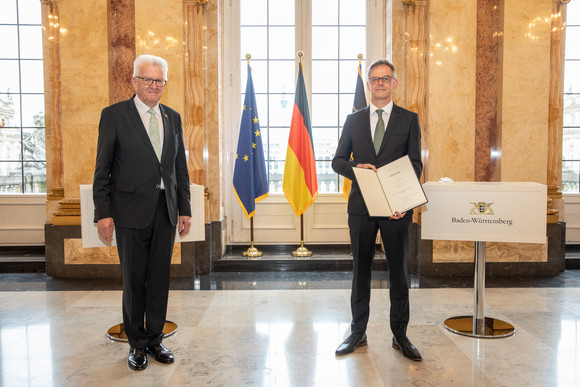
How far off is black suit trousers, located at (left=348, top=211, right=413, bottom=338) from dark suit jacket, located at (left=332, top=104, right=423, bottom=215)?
12 centimetres

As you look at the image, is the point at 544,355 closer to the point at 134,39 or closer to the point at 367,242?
the point at 367,242

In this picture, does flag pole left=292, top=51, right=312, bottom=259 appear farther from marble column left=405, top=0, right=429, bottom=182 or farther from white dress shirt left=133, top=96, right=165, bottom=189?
white dress shirt left=133, top=96, right=165, bottom=189

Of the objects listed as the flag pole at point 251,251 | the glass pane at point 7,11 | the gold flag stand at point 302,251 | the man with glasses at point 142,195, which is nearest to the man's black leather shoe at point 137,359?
the man with glasses at point 142,195

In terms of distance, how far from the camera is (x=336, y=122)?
5859 millimetres

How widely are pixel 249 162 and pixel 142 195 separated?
274cm

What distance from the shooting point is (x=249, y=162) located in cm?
526

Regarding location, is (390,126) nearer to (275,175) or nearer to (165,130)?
(165,130)

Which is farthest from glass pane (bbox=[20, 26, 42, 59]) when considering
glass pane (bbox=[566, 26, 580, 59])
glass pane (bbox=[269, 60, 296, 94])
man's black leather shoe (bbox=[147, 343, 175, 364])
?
glass pane (bbox=[566, 26, 580, 59])

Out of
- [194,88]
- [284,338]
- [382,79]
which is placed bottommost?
[284,338]

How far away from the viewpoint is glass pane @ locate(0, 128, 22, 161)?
5895mm

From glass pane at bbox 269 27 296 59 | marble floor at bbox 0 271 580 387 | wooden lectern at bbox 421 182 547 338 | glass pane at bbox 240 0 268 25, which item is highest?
glass pane at bbox 240 0 268 25

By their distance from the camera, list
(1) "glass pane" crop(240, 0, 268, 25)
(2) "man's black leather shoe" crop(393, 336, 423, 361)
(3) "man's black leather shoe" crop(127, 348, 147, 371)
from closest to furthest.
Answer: (3) "man's black leather shoe" crop(127, 348, 147, 371)
(2) "man's black leather shoe" crop(393, 336, 423, 361)
(1) "glass pane" crop(240, 0, 268, 25)

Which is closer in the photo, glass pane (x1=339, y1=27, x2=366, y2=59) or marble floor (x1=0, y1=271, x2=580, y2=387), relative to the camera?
marble floor (x1=0, y1=271, x2=580, y2=387)

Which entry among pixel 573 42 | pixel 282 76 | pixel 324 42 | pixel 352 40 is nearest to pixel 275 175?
pixel 282 76
